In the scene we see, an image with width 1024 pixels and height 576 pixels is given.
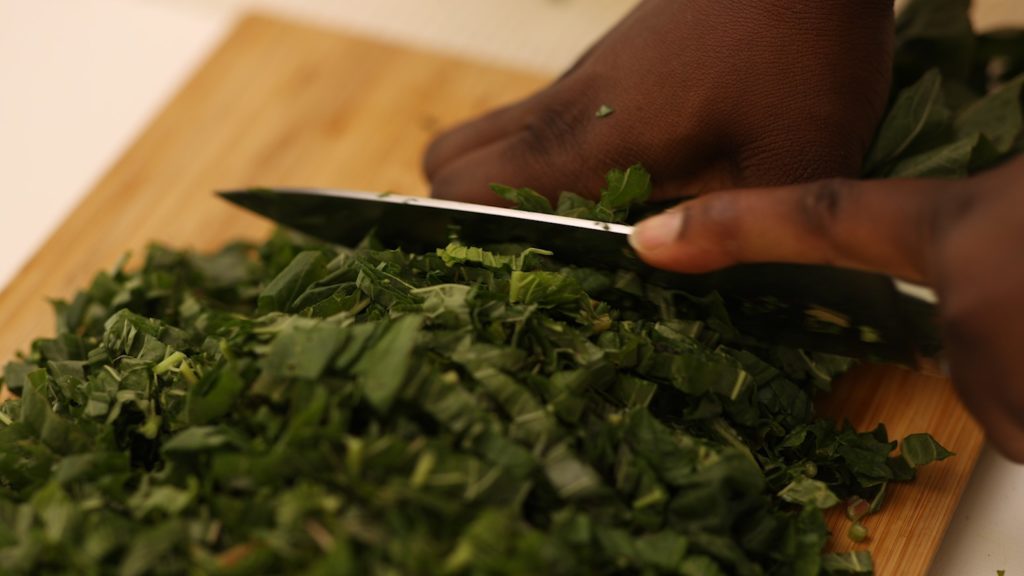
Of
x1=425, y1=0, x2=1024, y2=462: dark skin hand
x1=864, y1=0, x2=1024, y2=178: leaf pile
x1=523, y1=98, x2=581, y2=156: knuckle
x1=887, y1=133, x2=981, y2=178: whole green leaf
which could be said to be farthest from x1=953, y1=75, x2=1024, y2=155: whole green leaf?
x1=523, y1=98, x2=581, y2=156: knuckle

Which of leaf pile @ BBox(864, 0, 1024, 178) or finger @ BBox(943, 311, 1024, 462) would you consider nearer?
finger @ BBox(943, 311, 1024, 462)

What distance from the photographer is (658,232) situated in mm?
1237

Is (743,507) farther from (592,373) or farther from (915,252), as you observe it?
(915,252)

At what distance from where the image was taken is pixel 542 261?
1.43m

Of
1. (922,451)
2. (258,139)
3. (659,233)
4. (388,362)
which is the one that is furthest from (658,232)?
(258,139)

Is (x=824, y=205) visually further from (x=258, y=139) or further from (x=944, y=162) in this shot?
(x=258, y=139)

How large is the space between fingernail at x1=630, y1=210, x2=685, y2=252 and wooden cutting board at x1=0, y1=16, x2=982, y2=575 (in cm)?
94

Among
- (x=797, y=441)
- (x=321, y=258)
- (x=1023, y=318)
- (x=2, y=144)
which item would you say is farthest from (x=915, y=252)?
(x=2, y=144)

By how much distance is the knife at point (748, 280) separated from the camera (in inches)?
47.7

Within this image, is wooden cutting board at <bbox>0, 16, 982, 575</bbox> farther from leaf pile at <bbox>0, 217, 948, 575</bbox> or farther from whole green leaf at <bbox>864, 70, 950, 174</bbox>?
whole green leaf at <bbox>864, 70, 950, 174</bbox>

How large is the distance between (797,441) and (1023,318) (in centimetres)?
43

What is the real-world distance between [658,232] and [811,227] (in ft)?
0.68

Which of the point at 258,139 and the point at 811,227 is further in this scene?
the point at 258,139

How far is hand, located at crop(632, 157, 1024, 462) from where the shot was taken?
1.00m
